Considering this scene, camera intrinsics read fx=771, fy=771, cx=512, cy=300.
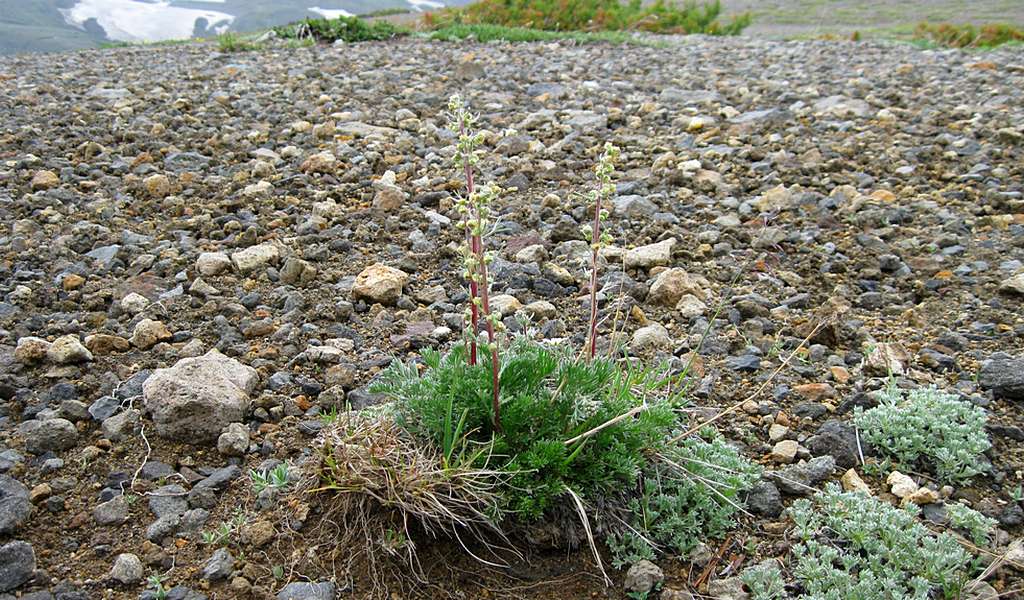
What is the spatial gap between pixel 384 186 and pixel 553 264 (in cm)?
170

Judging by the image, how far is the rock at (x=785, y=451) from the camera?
3.17 metres

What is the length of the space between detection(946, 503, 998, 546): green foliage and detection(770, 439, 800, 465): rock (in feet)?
1.92

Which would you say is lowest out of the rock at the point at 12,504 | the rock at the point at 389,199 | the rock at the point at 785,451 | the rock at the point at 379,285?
the rock at the point at 785,451

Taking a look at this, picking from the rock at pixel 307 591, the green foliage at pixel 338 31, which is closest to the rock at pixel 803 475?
the rock at pixel 307 591

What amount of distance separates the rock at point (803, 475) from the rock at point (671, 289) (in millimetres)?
1407

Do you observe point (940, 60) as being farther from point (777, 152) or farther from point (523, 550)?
point (523, 550)

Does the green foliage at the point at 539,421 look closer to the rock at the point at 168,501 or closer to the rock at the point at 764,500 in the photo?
the rock at the point at 764,500

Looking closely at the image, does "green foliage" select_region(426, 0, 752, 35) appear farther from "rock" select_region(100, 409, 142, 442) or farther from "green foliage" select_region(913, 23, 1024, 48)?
"rock" select_region(100, 409, 142, 442)

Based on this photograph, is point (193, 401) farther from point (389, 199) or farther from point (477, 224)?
point (389, 199)

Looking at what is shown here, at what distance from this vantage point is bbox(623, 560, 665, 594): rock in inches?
103

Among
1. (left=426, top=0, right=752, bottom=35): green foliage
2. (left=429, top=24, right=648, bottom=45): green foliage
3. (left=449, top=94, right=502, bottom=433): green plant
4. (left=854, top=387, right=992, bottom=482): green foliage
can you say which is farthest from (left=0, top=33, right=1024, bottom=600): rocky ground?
(left=426, top=0, right=752, bottom=35): green foliage

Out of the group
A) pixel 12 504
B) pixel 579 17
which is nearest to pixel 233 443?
pixel 12 504

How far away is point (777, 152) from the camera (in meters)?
6.29

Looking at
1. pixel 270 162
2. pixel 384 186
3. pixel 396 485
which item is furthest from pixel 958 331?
pixel 270 162
